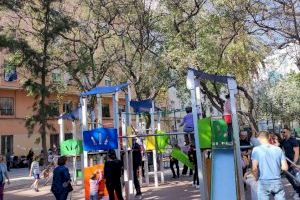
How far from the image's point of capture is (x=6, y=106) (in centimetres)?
4544

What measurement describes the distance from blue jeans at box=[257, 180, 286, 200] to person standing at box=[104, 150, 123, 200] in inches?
198

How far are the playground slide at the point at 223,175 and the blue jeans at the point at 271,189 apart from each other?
2.03 m

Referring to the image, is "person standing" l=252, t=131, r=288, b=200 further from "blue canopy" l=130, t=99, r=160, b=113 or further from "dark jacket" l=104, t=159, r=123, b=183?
"blue canopy" l=130, t=99, r=160, b=113

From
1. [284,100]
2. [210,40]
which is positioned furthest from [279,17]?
[284,100]

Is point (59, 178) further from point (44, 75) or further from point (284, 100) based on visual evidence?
point (284, 100)

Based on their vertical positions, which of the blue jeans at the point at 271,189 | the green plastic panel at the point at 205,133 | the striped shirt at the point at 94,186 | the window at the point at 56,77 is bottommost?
the striped shirt at the point at 94,186

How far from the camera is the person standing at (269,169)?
7.91 metres

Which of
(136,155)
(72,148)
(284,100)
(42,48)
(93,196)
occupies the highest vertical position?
(42,48)

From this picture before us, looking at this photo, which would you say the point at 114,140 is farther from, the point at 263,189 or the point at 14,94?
the point at 14,94

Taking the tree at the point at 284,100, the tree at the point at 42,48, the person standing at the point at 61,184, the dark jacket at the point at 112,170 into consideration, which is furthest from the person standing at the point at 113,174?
the tree at the point at 284,100

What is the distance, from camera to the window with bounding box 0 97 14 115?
45.0 metres

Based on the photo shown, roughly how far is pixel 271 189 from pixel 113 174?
523cm

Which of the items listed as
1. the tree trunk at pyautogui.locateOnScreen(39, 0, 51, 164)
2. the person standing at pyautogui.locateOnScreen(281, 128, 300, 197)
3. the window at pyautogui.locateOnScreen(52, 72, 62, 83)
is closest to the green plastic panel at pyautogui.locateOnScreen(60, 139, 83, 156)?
the tree trunk at pyautogui.locateOnScreen(39, 0, 51, 164)

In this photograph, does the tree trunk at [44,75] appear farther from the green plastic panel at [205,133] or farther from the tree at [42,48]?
the green plastic panel at [205,133]
